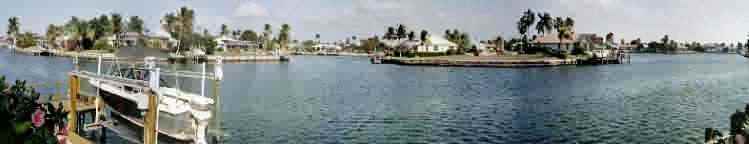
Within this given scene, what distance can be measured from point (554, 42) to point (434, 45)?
3300 cm

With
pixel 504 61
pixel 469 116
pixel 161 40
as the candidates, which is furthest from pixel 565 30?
pixel 469 116

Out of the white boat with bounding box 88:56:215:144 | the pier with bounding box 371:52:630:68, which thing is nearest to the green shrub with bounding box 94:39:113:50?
the pier with bounding box 371:52:630:68

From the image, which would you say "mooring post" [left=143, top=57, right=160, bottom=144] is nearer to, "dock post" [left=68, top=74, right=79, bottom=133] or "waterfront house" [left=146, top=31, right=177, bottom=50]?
"dock post" [left=68, top=74, right=79, bottom=133]

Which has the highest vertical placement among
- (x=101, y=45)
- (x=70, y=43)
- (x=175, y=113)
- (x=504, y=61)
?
(x=70, y=43)

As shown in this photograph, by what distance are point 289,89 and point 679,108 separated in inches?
Result: 1149

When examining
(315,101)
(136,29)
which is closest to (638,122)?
(315,101)

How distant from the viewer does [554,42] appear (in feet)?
463

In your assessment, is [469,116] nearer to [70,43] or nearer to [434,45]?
[434,45]

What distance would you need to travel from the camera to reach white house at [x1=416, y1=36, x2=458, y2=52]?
15662 centimetres

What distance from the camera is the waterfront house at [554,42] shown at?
5438 inches

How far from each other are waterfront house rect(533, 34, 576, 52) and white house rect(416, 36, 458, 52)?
2523 cm

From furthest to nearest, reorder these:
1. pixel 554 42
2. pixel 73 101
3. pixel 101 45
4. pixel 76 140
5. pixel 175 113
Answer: pixel 101 45
pixel 554 42
pixel 73 101
pixel 175 113
pixel 76 140

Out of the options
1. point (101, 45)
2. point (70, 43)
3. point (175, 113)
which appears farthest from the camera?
point (70, 43)

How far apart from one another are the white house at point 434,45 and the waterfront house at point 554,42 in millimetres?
25227
